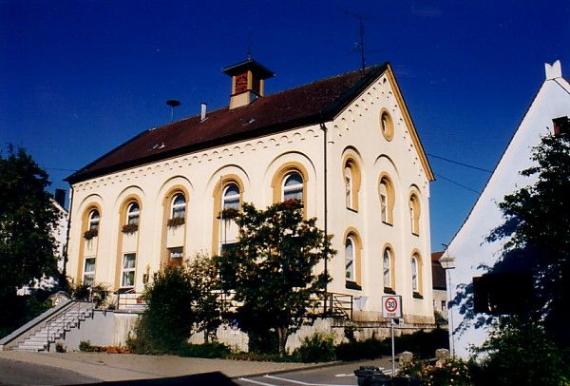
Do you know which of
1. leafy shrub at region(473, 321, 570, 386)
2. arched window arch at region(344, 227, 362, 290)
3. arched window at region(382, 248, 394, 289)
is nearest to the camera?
leafy shrub at region(473, 321, 570, 386)

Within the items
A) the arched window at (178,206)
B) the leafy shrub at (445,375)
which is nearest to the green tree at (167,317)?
the arched window at (178,206)

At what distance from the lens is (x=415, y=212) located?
30.5m

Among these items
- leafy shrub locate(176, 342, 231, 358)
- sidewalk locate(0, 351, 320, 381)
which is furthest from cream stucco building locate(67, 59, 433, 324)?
sidewalk locate(0, 351, 320, 381)

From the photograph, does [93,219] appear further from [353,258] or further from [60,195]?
[353,258]

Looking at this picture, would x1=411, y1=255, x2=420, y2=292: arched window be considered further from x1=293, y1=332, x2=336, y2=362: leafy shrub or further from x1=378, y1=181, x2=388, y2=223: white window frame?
x1=293, y1=332, x2=336, y2=362: leafy shrub

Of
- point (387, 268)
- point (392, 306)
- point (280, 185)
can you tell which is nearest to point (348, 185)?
point (280, 185)

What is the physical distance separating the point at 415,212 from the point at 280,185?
362 inches

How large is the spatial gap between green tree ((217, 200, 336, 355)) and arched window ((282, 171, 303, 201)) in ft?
10.6

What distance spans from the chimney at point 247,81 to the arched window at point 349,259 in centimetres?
1120

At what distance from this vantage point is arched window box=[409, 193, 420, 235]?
30.1m

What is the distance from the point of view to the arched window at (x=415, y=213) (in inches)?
1186

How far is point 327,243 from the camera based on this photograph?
20656mm

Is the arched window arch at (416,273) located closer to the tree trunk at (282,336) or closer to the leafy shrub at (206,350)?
the tree trunk at (282,336)

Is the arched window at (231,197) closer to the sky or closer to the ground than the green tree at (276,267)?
closer to the sky
